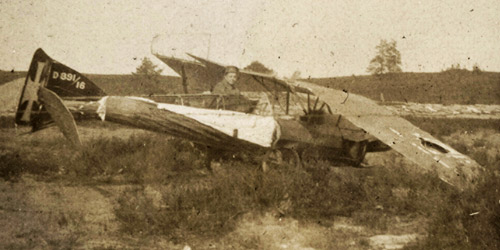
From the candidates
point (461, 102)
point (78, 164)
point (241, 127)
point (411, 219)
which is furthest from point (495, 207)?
point (461, 102)

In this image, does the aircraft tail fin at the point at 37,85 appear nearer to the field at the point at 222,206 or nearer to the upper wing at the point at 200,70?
the field at the point at 222,206

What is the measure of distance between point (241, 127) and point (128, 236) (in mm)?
2686

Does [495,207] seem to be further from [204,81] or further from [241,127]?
[204,81]

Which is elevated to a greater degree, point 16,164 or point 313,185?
point 313,185

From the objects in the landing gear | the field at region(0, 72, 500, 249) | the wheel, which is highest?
the wheel

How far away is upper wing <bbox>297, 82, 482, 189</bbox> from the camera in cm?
497

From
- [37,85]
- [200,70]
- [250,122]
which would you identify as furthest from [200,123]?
[200,70]

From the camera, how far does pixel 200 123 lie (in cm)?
610

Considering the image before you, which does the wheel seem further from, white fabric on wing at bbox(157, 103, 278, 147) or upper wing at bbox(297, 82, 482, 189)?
white fabric on wing at bbox(157, 103, 278, 147)

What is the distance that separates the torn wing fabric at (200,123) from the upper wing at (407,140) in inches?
56.0

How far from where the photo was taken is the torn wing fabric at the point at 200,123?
5805 millimetres

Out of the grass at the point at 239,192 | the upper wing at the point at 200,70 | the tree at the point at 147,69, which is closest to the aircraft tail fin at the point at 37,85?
the grass at the point at 239,192

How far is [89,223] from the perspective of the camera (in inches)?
184

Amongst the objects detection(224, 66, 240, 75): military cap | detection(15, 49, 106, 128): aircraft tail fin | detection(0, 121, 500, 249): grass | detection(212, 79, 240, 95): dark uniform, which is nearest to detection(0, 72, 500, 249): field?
detection(0, 121, 500, 249): grass
